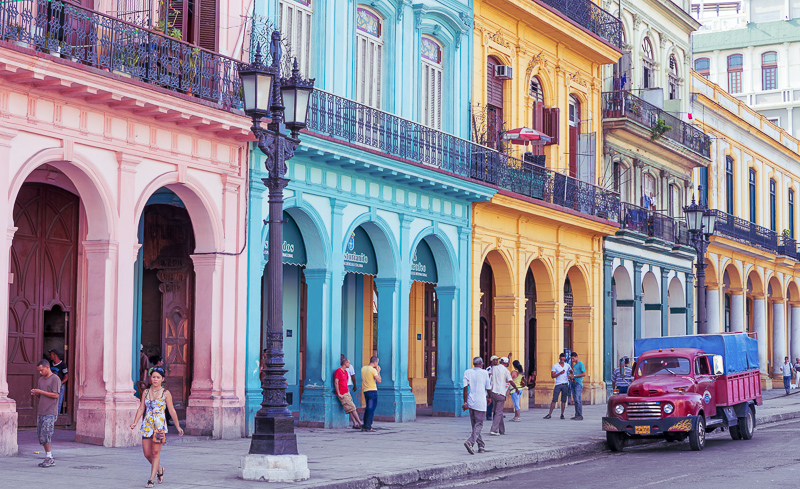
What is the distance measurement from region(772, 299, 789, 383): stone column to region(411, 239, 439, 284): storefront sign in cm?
2503

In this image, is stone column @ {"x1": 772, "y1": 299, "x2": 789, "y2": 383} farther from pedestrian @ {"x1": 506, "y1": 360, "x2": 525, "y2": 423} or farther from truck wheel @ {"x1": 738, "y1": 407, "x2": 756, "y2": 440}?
truck wheel @ {"x1": 738, "y1": 407, "x2": 756, "y2": 440}

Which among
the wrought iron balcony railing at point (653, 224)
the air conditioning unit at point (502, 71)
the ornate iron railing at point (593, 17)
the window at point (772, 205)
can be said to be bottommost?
the wrought iron balcony railing at point (653, 224)

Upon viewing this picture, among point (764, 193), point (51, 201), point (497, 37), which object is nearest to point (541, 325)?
point (497, 37)

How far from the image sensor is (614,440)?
18.4m

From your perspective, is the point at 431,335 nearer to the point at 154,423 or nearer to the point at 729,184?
the point at 154,423

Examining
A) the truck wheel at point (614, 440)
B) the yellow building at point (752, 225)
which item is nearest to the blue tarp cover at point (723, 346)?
the truck wheel at point (614, 440)

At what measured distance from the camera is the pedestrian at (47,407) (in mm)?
Answer: 13422

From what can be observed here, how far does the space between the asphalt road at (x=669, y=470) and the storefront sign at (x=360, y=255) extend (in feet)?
19.7

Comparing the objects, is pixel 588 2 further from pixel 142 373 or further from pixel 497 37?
pixel 142 373

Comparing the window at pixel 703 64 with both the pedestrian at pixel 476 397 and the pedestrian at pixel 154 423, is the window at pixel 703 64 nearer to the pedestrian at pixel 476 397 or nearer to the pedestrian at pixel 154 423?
the pedestrian at pixel 476 397

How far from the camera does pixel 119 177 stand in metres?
16.5

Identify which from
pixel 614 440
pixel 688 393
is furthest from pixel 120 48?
pixel 688 393

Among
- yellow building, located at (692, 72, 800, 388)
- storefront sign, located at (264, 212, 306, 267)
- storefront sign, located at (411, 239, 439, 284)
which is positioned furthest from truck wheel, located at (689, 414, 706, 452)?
yellow building, located at (692, 72, 800, 388)

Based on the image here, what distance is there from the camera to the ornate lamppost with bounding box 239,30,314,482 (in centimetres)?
1262
